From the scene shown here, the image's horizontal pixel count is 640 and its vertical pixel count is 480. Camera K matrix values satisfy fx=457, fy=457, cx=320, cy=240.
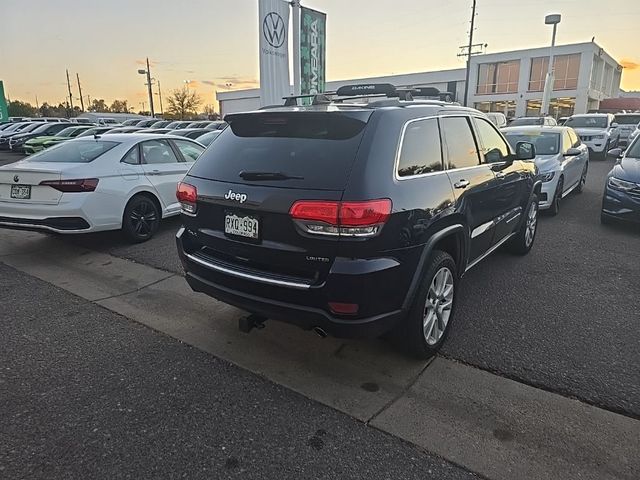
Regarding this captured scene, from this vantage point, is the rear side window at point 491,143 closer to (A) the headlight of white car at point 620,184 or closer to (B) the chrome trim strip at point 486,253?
(B) the chrome trim strip at point 486,253

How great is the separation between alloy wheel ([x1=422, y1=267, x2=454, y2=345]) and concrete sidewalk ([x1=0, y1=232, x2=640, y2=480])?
22 centimetres

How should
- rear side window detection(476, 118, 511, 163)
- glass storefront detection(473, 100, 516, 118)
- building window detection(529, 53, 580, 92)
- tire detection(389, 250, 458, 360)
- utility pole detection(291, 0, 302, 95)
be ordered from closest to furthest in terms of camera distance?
1. tire detection(389, 250, 458, 360)
2. rear side window detection(476, 118, 511, 163)
3. utility pole detection(291, 0, 302, 95)
4. building window detection(529, 53, 580, 92)
5. glass storefront detection(473, 100, 516, 118)

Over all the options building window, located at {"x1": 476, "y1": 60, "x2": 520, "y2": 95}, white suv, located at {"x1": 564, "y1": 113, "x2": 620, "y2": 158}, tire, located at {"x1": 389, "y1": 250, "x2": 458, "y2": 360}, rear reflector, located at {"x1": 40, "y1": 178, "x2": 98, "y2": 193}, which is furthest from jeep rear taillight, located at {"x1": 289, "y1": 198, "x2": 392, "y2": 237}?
building window, located at {"x1": 476, "y1": 60, "x2": 520, "y2": 95}

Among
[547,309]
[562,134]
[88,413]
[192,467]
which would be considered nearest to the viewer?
[192,467]

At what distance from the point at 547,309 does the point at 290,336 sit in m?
2.32

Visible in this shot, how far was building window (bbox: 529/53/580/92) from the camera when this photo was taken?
38.3m

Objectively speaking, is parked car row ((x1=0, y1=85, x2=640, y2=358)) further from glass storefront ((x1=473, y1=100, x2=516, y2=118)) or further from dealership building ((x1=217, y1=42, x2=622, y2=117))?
glass storefront ((x1=473, y1=100, x2=516, y2=118))

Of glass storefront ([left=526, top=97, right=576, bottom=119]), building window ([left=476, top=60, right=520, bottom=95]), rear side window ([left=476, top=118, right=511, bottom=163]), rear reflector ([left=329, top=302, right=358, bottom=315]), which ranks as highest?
building window ([left=476, top=60, right=520, bottom=95])

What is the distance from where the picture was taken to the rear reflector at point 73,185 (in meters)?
5.38

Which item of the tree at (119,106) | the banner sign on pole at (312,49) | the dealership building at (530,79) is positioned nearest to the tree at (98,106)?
the tree at (119,106)

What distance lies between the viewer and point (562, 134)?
8.64 m

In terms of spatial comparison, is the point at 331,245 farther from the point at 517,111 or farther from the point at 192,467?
the point at 517,111

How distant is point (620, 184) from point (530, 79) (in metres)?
38.3

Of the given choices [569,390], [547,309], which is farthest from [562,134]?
[569,390]
